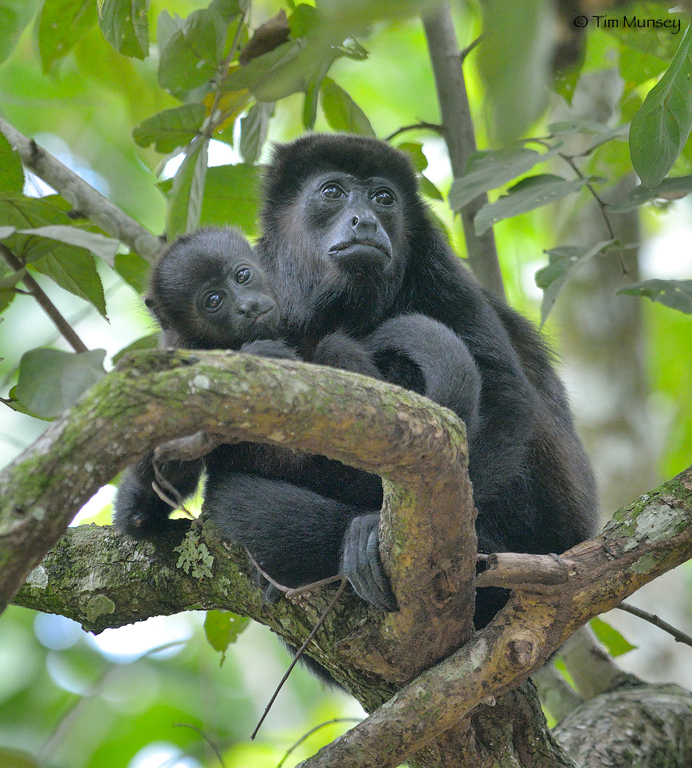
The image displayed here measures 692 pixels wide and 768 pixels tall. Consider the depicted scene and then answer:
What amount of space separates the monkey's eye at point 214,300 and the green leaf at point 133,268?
24cm

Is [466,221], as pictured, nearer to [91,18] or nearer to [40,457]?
[91,18]

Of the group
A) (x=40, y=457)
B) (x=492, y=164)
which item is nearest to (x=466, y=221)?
(x=492, y=164)

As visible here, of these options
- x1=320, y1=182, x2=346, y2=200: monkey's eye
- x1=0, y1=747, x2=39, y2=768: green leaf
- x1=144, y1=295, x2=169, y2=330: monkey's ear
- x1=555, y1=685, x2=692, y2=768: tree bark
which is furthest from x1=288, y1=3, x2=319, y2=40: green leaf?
x1=555, y1=685, x2=692, y2=768: tree bark

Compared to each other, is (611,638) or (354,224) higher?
(354,224)

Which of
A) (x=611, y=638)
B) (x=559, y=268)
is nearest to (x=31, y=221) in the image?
(x=559, y=268)

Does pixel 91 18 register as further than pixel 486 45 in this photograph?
Yes

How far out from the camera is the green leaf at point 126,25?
7.78ft

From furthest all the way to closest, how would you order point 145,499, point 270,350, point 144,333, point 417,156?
point 144,333 → point 417,156 → point 145,499 → point 270,350

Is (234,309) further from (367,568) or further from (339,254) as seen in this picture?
(367,568)

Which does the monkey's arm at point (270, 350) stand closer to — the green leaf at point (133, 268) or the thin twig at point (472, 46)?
the green leaf at point (133, 268)

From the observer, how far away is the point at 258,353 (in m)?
2.22

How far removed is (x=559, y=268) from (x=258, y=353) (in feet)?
3.99

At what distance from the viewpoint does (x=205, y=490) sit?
2.40 m

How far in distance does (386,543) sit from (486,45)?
148 centimetres
